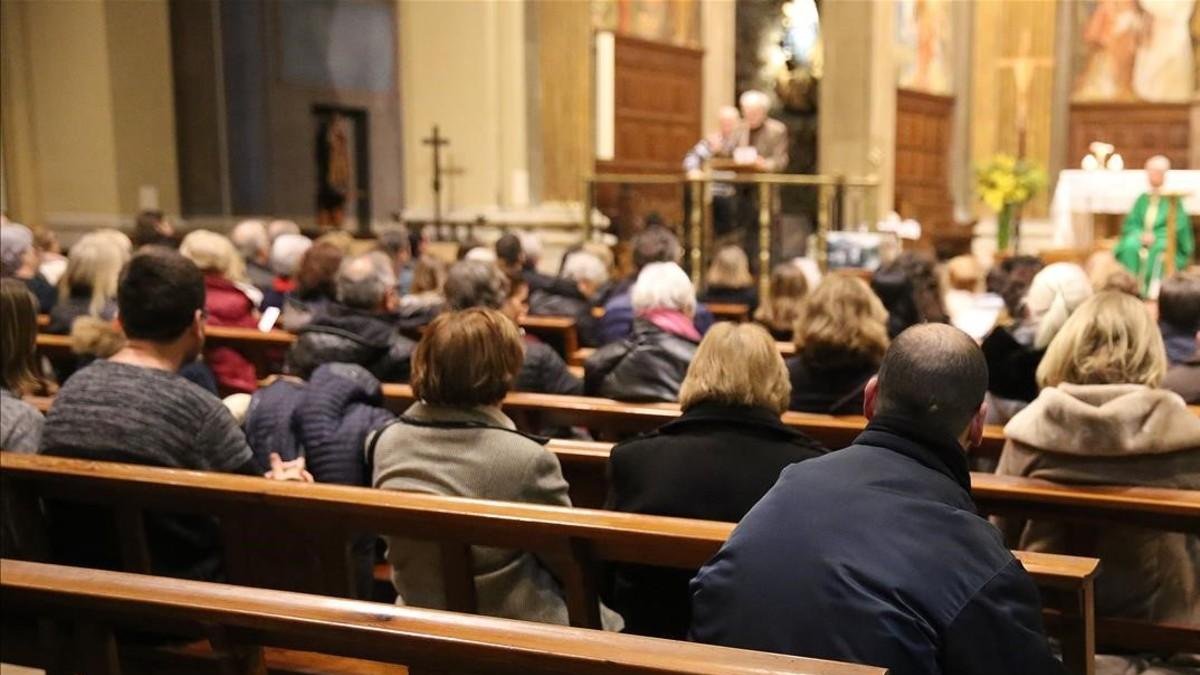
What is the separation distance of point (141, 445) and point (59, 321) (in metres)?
2.90

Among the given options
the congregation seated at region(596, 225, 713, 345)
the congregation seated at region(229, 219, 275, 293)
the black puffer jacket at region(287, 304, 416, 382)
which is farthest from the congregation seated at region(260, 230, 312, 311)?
the black puffer jacket at region(287, 304, 416, 382)

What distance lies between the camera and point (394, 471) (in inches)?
117

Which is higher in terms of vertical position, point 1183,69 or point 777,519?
point 1183,69

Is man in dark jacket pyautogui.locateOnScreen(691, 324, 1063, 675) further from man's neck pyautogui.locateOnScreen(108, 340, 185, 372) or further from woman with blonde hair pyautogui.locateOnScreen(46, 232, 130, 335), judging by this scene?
woman with blonde hair pyautogui.locateOnScreen(46, 232, 130, 335)

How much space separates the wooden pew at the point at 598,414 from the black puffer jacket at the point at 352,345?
0.17m

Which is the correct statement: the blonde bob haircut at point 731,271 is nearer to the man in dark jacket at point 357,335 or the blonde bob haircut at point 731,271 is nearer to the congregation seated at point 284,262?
the congregation seated at point 284,262

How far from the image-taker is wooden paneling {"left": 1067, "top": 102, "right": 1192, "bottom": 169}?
14398 mm

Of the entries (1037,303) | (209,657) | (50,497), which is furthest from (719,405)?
(1037,303)

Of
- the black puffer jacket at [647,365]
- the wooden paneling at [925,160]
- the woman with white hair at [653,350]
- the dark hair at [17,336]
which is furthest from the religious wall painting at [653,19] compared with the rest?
the dark hair at [17,336]

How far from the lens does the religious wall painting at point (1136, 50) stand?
14234 millimetres

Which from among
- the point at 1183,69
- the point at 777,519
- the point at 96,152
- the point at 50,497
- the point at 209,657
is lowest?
the point at 209,657

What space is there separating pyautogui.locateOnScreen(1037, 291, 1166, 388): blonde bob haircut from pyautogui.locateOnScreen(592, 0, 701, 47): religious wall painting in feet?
31.0

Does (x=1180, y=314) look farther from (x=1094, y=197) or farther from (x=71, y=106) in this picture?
(x=71, y=106)

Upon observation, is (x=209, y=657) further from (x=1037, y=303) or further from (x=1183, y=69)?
(x=1183, y=69)
